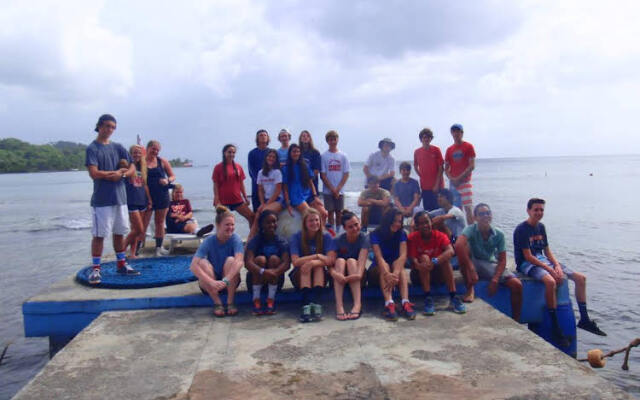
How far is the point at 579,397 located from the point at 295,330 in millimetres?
2575

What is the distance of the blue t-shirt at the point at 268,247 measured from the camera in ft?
18.5

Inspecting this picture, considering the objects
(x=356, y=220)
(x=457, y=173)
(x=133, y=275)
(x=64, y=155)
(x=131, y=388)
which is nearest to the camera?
(x=131, y=388)

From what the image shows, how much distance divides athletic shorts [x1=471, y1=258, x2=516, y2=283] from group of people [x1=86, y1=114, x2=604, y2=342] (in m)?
0.01

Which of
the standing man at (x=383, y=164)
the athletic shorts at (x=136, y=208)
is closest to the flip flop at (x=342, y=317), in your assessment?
the athletic shorts at (x=136, y=208)

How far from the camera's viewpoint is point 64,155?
14100 cm

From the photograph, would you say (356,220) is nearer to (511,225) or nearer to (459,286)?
(459,286)

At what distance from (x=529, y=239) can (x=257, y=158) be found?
4189mm

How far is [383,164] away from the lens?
29.5ft

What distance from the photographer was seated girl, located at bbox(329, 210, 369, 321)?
209 inches

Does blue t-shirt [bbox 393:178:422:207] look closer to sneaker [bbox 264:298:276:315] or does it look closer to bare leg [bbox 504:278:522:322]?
bare leg [bbox 504:278:522:322]

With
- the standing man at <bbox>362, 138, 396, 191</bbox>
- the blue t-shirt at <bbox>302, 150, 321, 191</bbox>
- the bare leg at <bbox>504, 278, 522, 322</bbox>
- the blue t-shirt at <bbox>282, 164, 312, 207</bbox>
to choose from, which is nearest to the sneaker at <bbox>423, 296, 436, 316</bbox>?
the bare leg at <bbox>504, 278, 522, 322</bbox>

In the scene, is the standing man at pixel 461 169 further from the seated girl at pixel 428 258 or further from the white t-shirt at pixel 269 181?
the white t-shirt at pixel 269 181

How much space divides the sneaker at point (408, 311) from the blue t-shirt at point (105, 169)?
389 cm

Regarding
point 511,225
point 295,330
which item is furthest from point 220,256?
point 511,225
